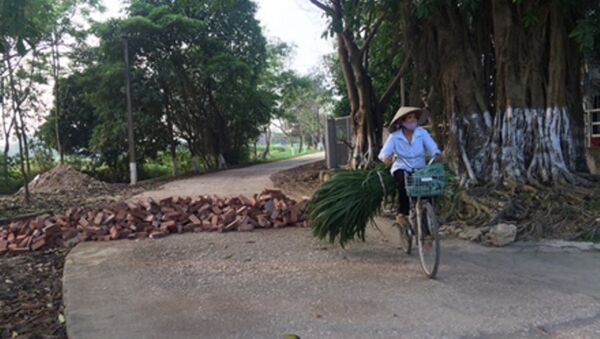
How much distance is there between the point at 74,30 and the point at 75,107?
552 centimetres

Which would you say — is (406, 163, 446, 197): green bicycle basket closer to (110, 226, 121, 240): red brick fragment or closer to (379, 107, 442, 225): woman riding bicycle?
(379, 107, 442, 225): woman riding bicycle

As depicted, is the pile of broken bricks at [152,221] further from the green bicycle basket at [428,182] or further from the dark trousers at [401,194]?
the green bicycle basket at [428,182]

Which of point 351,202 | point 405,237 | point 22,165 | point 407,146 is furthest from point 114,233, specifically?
point 22,165

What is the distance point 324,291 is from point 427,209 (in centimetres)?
131

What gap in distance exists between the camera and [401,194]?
5.61 metres

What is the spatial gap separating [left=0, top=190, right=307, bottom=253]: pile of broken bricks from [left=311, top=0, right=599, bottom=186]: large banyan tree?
9.68 feet

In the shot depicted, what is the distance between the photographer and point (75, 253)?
6.65m

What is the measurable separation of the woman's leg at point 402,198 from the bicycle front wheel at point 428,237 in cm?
32

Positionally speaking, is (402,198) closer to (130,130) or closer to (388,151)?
(388,151)

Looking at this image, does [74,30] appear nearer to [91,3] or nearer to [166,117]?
[91,3]

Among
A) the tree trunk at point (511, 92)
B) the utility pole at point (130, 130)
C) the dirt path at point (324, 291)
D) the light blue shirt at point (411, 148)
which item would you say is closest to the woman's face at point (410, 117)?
the light blue shirt at point (411, 148)

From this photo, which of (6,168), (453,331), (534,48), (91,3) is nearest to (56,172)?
(6,168)

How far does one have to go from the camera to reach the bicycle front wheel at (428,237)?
5.00m

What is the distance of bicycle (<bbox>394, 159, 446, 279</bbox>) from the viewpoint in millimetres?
5031
